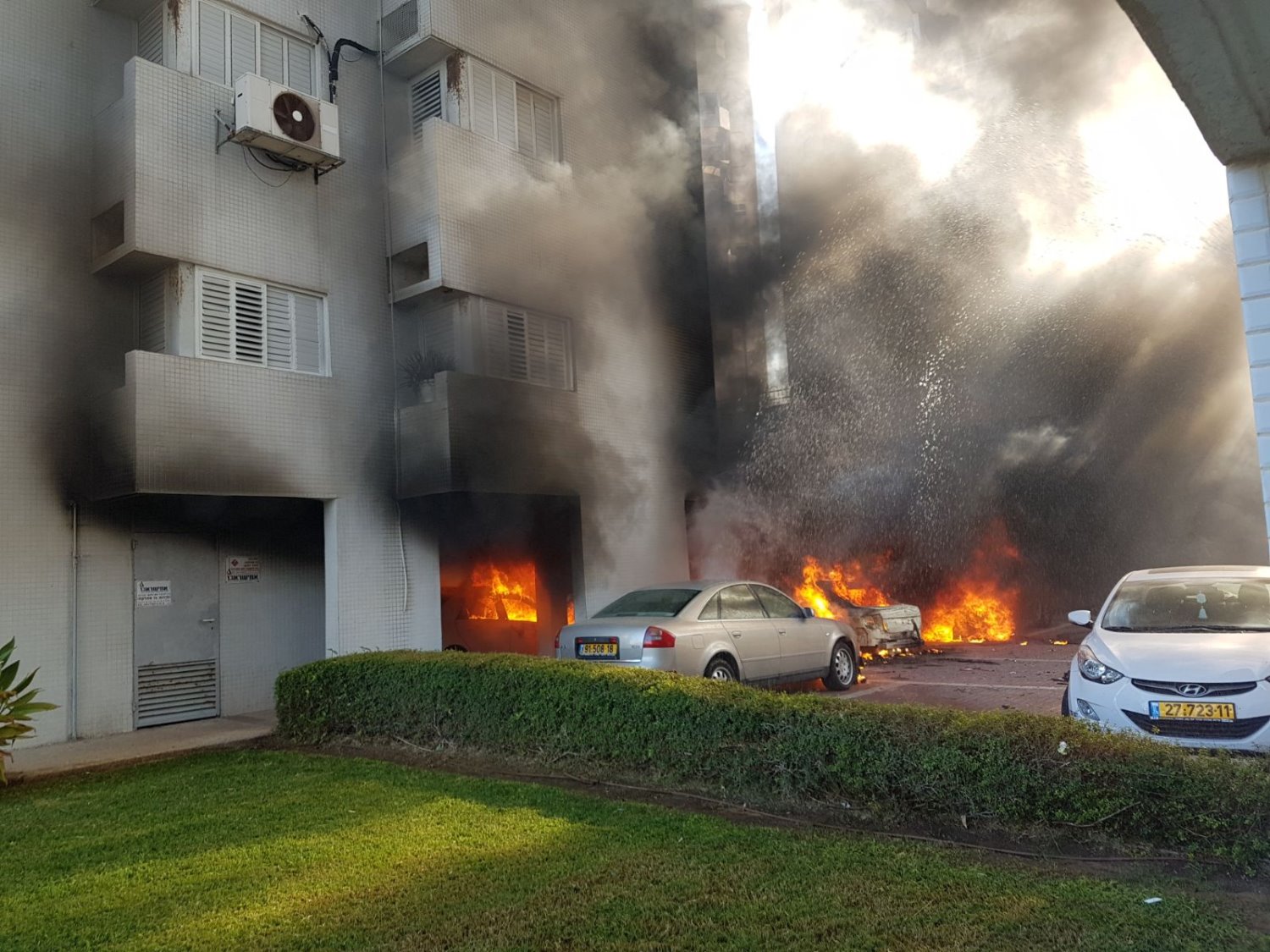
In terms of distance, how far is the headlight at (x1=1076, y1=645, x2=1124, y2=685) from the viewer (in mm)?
5953

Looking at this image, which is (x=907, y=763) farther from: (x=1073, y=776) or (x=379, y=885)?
(x=379, y=885)

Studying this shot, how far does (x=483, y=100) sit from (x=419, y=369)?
404 cm

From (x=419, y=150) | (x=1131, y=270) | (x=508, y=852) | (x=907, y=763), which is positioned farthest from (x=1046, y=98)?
(x=508, y=852)

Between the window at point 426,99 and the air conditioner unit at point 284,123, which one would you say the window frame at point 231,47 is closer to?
the air conditioner unit at point 284,123

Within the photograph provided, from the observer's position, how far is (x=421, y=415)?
1132 centimetres

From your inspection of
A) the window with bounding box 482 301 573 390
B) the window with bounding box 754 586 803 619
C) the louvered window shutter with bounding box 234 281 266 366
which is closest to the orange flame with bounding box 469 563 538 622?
the window with bounding box 482 301 573 390

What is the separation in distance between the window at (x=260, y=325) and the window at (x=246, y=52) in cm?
247

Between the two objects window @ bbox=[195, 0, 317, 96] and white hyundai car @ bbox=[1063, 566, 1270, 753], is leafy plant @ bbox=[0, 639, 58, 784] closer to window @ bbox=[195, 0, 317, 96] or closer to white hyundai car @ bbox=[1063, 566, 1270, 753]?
window @ bbox=[195, 0, 317, 96]

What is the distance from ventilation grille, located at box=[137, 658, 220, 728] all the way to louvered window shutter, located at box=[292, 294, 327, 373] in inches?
149

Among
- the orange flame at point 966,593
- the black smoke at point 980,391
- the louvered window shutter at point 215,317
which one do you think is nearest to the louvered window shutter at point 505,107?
the louvered window shutter at point 215,317

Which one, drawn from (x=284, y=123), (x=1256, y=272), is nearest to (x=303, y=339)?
(x=284, y=123)

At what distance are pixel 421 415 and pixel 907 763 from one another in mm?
7994

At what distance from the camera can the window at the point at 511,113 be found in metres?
12.5

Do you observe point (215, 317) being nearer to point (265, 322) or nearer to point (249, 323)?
point (249, 323)
